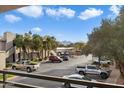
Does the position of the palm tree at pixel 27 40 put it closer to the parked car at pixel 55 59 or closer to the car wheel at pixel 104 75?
the parked car at pixel 55 59

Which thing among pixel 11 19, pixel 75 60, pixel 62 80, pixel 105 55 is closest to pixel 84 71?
pixel 75 60

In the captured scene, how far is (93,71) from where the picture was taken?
5844mm

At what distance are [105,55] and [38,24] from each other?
6.38 feet

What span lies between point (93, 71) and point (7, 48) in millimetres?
2085

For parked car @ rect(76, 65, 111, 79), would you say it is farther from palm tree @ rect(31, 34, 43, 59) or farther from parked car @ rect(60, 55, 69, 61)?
palm tree @ rect(31, 34, 43, 59)

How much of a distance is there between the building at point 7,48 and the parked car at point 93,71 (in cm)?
158

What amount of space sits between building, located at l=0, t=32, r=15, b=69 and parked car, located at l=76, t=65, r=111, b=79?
5.18ft

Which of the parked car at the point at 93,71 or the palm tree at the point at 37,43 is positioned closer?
the parked car at the point at 93,71

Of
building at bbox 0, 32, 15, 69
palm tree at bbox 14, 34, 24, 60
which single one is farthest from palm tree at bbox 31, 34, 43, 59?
building at bbox 0, 32, 15, 69

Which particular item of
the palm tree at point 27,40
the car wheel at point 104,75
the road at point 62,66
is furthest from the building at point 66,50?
the palm tree at point 27,40

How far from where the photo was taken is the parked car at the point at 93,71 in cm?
553

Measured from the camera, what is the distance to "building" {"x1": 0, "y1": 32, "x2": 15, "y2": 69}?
581 cm

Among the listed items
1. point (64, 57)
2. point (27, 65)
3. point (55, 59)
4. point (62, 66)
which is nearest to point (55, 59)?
point (55, 59)
